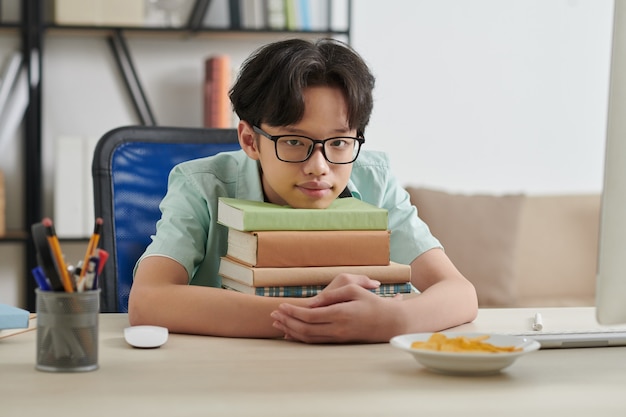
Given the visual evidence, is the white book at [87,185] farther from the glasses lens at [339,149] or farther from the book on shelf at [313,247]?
the book on shelf at [313,247]

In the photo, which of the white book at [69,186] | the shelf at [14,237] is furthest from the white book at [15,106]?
the shelf at [14,237]

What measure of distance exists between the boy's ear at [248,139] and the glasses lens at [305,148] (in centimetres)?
13

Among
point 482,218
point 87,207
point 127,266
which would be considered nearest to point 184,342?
point 127,266

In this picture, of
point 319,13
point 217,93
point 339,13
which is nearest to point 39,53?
point 217,93

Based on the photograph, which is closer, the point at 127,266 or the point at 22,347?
the point at 22,347

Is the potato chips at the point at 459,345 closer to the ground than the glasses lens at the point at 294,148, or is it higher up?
closer to the ground

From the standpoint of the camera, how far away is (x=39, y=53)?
3.07 metres

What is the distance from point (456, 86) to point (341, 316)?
258 cm

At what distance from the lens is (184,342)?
1183 mm

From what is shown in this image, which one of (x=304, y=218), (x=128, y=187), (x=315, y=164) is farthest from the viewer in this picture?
(x=128, y=187)

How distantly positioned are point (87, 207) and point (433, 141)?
1362 millimetres

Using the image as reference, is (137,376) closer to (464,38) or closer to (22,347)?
(22,347)

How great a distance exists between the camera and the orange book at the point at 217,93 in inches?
123

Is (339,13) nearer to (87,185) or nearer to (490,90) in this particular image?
(490,90)
